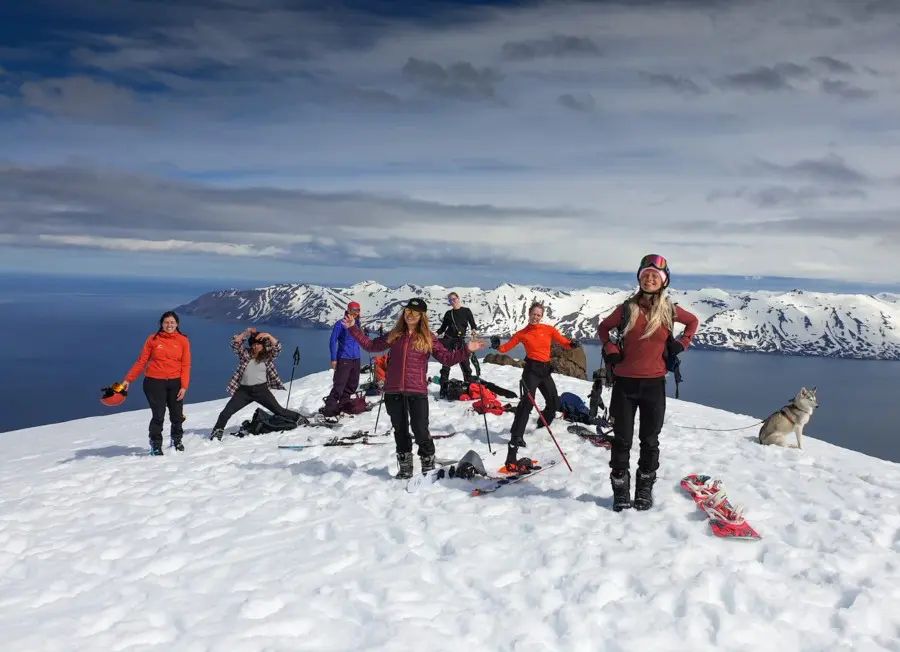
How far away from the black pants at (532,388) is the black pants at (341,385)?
568cm

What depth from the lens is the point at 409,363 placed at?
9.21 metres

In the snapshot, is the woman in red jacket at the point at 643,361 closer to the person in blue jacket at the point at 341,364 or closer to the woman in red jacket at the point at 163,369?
the person in blue jacket at the point at 341,364

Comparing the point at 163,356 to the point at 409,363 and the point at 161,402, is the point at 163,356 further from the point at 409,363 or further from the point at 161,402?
the point at 409,363

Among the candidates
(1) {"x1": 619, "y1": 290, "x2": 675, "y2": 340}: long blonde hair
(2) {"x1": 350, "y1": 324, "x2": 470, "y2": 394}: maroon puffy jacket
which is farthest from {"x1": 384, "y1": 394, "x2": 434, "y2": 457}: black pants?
(1) {"x1": 619, "y1": 290, "x2": 675, "y2": 340}: long blonde hair

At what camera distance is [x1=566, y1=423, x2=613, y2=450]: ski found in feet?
38.3

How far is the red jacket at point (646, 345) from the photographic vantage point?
7.32m

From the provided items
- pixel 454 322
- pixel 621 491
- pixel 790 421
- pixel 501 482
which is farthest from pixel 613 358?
pixel 454 322

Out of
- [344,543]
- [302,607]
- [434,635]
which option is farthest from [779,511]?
[302,607]

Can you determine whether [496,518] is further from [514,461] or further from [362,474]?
[362,474]

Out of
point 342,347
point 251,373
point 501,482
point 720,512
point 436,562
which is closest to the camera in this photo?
point 436,562

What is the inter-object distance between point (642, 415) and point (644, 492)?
1.13m

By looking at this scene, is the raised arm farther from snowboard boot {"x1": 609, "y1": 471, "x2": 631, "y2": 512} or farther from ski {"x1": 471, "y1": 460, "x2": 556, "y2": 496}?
ski {"x1": 471, "y1": 460, "x2": 556, "y2": 496}

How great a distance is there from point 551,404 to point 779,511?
4985 mm

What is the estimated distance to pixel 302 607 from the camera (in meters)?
5.40
